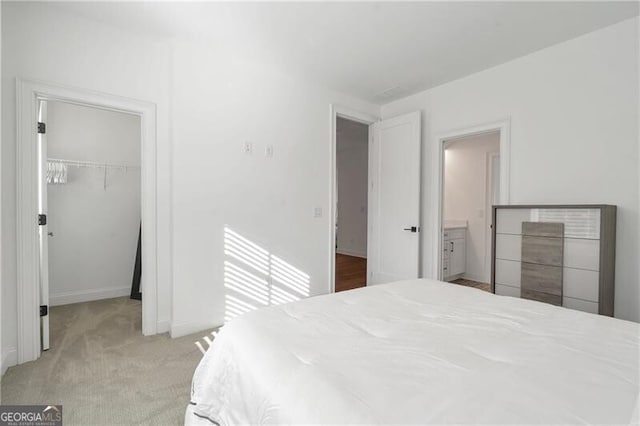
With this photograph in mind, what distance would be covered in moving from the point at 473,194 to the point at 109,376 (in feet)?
16.6

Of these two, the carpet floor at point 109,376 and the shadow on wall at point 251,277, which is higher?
the shadow on wall at point 251,277

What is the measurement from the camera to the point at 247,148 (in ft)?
10.4

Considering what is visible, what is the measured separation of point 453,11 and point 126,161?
4003mm

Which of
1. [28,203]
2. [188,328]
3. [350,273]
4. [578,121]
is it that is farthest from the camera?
[350,273]

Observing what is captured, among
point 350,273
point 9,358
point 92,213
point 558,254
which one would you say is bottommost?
point 350,273

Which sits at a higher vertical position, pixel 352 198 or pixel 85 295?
pixel 352 198

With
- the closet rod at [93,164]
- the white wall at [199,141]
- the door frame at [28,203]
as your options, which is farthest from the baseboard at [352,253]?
the door frame at [28,203]

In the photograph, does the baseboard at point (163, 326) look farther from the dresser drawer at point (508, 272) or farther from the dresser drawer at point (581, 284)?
the dresser drawer at point (581, 284)

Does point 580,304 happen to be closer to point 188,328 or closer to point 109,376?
point 188,328

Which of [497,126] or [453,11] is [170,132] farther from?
[497,126]

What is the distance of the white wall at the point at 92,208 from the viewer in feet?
11.9

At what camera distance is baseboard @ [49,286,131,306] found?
3.61 metres

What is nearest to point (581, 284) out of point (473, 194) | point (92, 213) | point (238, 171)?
point (473, 194)

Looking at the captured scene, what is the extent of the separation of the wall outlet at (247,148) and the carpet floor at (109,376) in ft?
5.87
